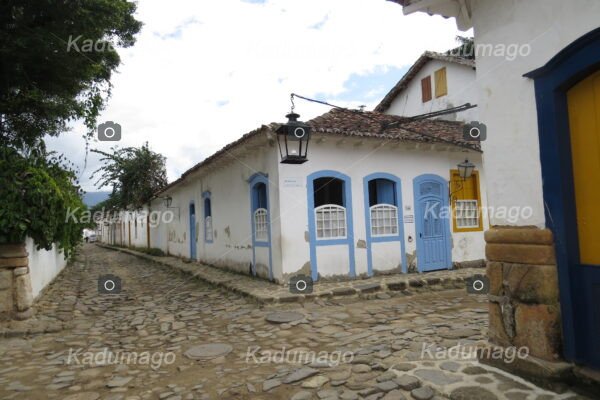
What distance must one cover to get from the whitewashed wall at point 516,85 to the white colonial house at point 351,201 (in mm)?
3410

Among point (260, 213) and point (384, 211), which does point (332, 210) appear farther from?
point (260, 213)

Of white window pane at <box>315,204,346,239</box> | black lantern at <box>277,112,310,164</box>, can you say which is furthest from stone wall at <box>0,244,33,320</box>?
white window pane at <box>315,204,346,239</box>

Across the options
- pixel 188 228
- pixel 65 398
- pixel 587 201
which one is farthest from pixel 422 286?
pixel 188 228

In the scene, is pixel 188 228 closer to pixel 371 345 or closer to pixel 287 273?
pixel 287 273

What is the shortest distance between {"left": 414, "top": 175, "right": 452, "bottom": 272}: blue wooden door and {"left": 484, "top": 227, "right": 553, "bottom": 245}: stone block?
601cm

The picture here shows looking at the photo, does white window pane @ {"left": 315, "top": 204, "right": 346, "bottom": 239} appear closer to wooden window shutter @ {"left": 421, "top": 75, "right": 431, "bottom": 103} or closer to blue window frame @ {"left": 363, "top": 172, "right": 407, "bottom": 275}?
blue window frame @ {"left": 363, "top": 172, "right": 407, "bottom": 275}

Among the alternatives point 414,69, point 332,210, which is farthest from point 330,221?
point 414,69

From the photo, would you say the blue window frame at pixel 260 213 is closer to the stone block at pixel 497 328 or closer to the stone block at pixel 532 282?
the stone block at pixel 497 328

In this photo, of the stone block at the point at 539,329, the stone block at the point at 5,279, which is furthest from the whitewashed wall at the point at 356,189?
the stone block at the point at 539,329

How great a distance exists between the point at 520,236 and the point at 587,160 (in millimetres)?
792

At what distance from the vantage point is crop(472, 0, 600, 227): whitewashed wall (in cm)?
318

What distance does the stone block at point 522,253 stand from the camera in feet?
10.5

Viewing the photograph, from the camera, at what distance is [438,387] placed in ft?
10.6

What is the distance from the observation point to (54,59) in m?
6.85
